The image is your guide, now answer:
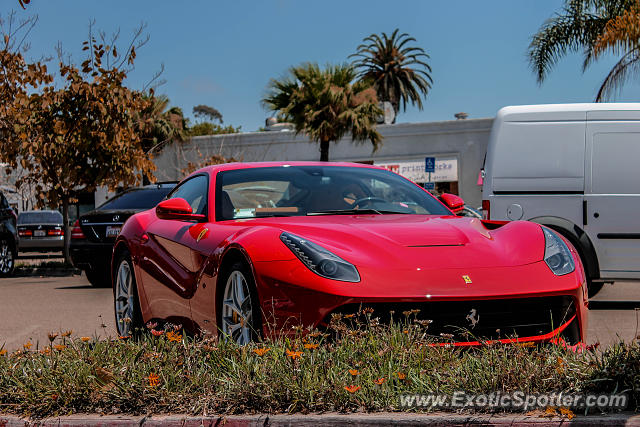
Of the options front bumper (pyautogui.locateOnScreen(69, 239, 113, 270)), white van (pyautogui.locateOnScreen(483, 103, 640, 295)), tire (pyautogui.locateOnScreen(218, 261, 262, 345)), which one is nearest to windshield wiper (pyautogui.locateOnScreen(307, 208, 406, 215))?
tire (pyautogui.locateOnScreen(218, 261, 262, 345))

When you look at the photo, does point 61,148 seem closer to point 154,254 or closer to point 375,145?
point 154,254

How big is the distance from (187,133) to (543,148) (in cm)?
3505

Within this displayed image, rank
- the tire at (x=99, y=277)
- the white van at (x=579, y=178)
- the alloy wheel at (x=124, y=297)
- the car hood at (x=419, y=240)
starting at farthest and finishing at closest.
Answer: the tire at (x=99, y=277) < the white van at (x=579, y=178) < the alloy wheel at (x=124, y=297) < the car hood at (x=419, y=240)

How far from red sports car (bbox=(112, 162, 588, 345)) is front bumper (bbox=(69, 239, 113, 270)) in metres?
7.61

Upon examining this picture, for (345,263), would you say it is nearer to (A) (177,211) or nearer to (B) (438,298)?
(B) (438,298)

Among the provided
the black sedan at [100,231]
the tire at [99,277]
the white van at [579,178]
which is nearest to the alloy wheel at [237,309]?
the white van at [579,178]

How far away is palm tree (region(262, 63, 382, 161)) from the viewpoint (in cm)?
3519

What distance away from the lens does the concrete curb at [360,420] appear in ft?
12.2

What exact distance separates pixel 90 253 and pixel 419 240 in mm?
9645

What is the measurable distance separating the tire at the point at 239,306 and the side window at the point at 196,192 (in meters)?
1.09

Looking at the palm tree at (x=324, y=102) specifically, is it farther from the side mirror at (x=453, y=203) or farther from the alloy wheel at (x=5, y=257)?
the side mirror at (x=453, y=203)

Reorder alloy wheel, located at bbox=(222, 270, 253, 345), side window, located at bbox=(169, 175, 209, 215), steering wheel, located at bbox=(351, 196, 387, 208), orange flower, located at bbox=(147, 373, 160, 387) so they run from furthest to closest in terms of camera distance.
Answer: side window, located at bbox=(169, 175, 209, 215)
steering wheel, located at bbox=(351, 196, 387, 208)
alloy wheel, located at bbox=(222, 270, 253, 345)
orange flower, located at bbox=(147, 373, 160, 387)

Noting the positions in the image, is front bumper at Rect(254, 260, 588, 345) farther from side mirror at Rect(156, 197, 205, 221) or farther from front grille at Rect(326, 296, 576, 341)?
side mirror at Rect(156, 197, 205, 221)

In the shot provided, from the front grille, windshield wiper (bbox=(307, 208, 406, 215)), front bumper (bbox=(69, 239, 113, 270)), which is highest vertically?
windshield wiper (bbox=(307, 208, 406, 215))
